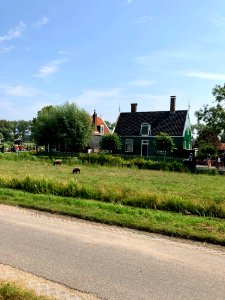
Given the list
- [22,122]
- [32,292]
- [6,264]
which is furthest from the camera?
[22,122]

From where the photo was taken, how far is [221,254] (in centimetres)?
687

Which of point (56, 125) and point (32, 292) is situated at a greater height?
point (56, 125)

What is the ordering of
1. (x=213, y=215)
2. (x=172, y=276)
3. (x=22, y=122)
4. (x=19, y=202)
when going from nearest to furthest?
Result: (x=172, y=276) < (x=213, y=215) < (x=19, y=202) < (x=22, y=122)

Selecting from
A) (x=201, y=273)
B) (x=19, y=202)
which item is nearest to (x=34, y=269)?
(x=201, y=273)

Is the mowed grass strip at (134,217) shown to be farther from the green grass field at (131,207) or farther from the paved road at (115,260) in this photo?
the paved road at (115,260)

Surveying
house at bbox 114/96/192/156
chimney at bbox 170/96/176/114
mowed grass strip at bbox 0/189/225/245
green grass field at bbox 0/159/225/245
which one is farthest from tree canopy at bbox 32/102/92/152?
mowed grass strip at bbox 0/189/225/245

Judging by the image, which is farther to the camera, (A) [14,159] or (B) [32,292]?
(A) [14,159]

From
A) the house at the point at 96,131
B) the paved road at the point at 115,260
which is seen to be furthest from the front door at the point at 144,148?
the paved road at the point at 115,260

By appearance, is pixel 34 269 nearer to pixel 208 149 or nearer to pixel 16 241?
pixel 16 241

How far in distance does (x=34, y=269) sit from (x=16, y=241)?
1712 millimetres

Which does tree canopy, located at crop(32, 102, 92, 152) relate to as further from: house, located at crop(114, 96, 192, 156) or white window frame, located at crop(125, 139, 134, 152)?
house, located at crop(114, 96, 192, 156)

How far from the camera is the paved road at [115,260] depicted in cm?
516

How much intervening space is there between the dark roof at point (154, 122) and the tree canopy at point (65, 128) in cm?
682

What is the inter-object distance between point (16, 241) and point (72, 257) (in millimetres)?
1575
